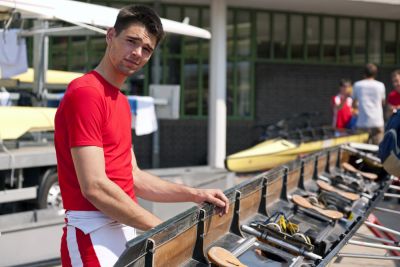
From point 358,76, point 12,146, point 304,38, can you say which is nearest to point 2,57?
point 12,146

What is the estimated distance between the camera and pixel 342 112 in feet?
44.0

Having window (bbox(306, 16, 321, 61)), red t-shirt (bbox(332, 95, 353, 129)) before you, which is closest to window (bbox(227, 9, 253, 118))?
window (bbox(306, 16, 321, 61))

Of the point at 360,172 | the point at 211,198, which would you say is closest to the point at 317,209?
the point at 211,198

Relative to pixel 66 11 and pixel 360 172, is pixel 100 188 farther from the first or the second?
pixel 360 172

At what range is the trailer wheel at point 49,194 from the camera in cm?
726

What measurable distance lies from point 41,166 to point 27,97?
9.66 ft

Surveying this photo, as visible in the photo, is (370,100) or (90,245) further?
(370,100)

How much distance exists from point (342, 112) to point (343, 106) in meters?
0.22

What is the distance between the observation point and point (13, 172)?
686 centimetres

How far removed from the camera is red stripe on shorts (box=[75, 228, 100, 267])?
259 cm

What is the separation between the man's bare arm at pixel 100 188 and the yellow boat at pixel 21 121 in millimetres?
4670

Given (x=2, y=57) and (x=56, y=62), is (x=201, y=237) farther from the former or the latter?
(x=56, y=62)

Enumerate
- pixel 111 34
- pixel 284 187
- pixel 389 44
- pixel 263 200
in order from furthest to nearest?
pixel 389 44, pixel 284 187, pixel 263 200, pixel 111 34

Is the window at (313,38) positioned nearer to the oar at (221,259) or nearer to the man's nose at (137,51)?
the oar at (221,259)
